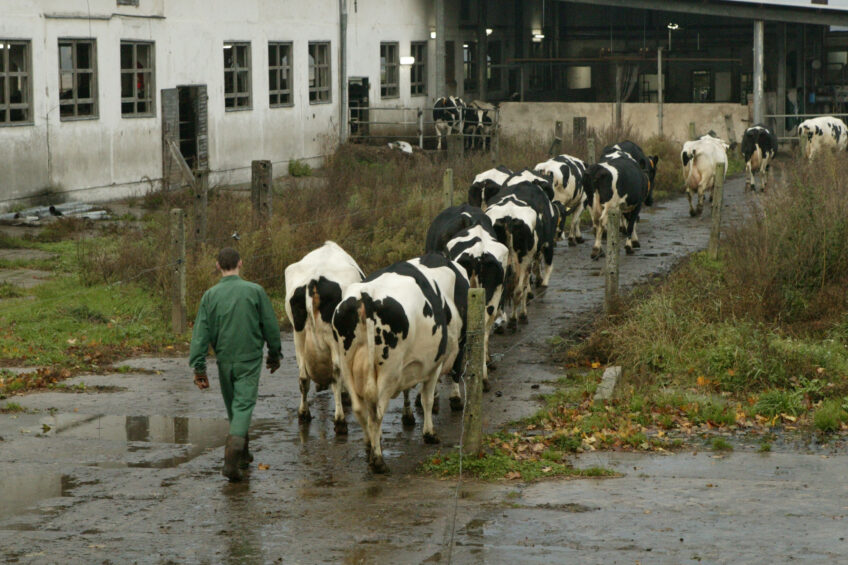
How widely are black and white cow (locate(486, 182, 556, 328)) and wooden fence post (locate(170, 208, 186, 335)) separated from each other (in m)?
3.74

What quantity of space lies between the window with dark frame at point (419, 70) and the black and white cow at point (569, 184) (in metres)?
19.3

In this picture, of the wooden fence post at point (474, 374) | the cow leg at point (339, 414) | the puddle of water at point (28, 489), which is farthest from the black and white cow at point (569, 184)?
the puddle of water at point (28, 489)

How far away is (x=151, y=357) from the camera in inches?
545

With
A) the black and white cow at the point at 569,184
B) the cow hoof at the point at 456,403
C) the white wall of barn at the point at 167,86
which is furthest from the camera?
the white wall of barn at the point at 167,86

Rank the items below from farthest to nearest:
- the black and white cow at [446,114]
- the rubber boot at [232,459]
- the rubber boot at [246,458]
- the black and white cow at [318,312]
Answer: the black and white cow at [446,114]
the black and white cow at [318,312]
the rubber boot at [246,458]
the rubber boot at [232,459]

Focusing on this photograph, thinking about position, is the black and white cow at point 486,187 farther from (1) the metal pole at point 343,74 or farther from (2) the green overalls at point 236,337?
(1) the metal pole at point 343,74

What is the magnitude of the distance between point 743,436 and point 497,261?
3.36 m

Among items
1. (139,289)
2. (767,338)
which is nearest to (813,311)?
(767,338)

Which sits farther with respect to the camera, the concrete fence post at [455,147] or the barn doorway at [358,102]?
the barn doorway at [358,102]

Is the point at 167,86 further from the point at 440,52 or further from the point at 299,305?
the point at 299,305

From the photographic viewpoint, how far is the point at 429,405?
1049 cm

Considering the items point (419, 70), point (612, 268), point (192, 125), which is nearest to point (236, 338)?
point (612, 268)

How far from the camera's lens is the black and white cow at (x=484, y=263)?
1290cm

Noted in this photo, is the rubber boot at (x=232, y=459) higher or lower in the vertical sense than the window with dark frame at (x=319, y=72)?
lower
